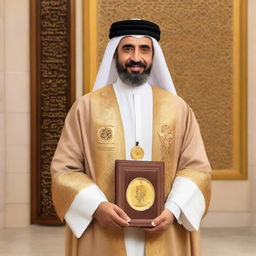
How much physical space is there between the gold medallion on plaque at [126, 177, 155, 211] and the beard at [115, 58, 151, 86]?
1.58ft

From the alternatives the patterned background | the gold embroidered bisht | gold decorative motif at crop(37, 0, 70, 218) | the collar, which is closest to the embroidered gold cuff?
the gold embroidered bisht

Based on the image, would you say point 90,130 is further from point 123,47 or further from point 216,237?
point 216,237

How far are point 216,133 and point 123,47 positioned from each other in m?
3.89

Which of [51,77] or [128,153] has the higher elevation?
[51,77]

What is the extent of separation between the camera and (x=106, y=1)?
20.5 ft

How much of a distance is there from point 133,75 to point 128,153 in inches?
14.2

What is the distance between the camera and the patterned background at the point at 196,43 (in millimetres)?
6262

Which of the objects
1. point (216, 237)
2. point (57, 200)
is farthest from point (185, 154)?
point (216, 237)

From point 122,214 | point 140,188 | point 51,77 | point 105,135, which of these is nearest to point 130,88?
point 105,135

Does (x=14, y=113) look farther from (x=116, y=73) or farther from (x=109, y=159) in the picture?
(x=109, y=159)

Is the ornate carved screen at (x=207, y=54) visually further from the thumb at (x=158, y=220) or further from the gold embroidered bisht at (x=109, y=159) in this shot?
the thumb at (x=158, y=220)

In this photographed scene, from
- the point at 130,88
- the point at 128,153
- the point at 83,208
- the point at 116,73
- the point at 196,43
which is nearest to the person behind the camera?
the point at 83,208

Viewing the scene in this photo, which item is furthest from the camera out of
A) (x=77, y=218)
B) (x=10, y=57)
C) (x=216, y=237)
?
(x=10, y=57)

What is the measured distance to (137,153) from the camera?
8.34ft
